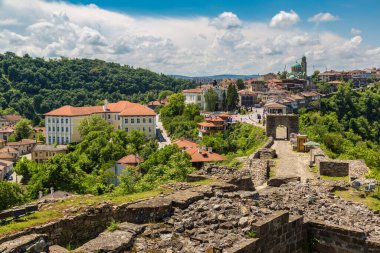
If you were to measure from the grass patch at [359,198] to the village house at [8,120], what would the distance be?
117 meters

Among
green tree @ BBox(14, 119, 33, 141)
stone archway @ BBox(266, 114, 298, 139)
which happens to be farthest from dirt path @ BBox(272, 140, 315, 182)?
green tree @ BBox(14, 119, 33, 141)

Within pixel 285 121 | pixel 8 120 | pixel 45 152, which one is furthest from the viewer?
pixel 8 120

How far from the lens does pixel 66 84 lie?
500ft

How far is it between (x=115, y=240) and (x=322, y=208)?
5708 millimetres

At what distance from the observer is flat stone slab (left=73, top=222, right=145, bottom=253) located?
680cm

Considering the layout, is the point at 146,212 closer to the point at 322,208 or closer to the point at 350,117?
the point at 322,208

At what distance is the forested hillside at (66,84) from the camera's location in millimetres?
135000

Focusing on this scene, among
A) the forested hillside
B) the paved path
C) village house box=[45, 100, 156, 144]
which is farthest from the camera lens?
the forested hillside

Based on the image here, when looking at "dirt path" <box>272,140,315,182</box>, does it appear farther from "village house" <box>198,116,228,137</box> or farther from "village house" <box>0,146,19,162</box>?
"village house" <box>0,146,19,162</box>

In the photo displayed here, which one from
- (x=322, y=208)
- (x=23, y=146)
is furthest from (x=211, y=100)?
(x=322, y=208)

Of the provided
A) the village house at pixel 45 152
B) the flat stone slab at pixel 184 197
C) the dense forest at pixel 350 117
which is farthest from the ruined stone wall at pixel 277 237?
the village house at pixel 45 152

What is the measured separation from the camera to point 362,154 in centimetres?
3094

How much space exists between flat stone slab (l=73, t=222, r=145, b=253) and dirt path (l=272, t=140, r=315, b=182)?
1376cm

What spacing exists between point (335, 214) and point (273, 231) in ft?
10.0
